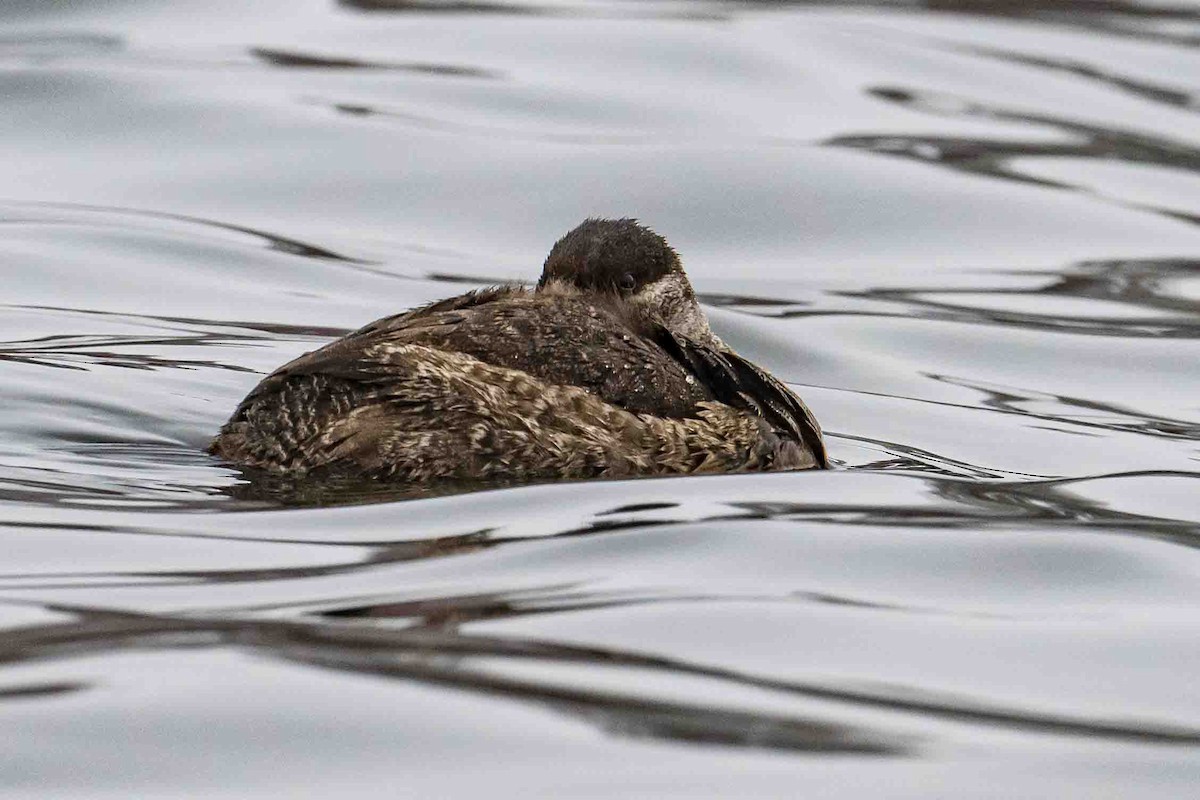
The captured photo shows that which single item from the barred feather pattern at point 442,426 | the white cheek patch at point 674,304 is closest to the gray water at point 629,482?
the barred feather pattern at point 442,426

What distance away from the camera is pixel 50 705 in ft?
15.9

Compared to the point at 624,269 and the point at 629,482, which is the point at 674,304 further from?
the point at 629,482

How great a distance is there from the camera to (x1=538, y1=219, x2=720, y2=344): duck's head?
7844 mm

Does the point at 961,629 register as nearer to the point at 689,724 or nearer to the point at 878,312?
the point at 689,724

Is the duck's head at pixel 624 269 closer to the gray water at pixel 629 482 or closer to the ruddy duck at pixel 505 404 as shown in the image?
the ruddy duck at pixel 505 404

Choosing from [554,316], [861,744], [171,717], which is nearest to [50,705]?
[171,717]

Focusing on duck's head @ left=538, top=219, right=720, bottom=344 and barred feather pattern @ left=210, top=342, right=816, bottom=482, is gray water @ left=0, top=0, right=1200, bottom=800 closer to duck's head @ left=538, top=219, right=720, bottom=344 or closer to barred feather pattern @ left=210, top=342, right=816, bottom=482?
barred feather pattern @ left=210, top=342, right=816, bottom=482

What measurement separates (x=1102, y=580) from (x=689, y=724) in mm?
1993

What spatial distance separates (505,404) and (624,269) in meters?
1.14

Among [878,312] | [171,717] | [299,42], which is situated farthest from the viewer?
[299,42]

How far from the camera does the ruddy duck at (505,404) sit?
6.83 metres

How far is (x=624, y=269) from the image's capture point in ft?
25.8

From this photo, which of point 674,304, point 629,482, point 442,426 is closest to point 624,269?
point 674,304

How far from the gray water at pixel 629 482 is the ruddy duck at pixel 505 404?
0.16 metres
